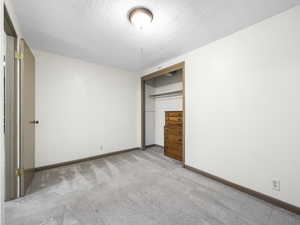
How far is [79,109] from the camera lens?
10.1 ft

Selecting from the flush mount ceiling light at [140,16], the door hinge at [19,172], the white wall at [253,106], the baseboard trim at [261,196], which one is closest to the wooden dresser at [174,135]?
the white wall at [253,106]

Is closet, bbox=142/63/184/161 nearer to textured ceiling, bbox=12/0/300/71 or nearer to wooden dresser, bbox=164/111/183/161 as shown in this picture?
wooden dresser, bbox=164/111/183/161

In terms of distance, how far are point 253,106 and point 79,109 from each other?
11.3 feet

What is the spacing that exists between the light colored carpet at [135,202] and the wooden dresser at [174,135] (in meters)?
0.65

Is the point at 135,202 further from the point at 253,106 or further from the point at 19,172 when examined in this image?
the point at 253,106

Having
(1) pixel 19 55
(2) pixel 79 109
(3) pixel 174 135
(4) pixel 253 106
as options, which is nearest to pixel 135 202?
(3) pixel 174 135

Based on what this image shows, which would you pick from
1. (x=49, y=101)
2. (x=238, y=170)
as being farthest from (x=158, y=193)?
(x=49, y=101)

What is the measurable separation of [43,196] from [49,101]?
5.93 ft

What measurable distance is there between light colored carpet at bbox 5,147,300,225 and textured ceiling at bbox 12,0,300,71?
2.47 m

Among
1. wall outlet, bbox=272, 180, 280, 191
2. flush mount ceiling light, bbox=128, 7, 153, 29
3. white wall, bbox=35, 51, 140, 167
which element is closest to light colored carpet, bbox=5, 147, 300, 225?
wall outlet, bbox=272, 180, 280, 191

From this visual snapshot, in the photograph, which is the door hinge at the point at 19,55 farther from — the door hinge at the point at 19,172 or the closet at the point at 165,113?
the closet at the point at 165,113

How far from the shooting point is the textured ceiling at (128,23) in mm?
1521

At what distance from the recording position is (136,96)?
413cm

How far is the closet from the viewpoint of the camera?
3.19 m
